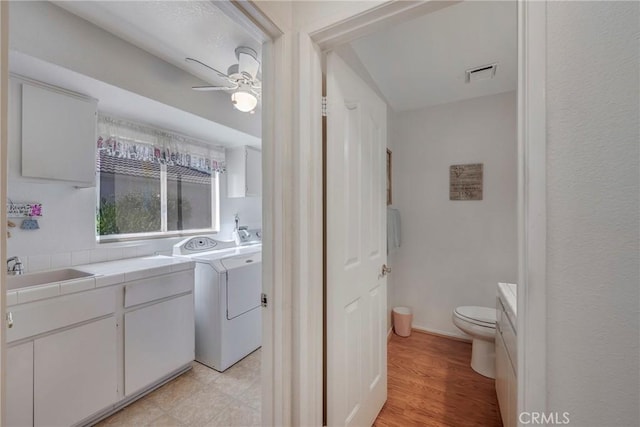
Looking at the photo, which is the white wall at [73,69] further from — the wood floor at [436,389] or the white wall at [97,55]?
the wood floor at [436,389]

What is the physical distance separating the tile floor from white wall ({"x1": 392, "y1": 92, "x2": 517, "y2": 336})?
1784 mm

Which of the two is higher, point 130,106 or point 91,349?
point 130,106

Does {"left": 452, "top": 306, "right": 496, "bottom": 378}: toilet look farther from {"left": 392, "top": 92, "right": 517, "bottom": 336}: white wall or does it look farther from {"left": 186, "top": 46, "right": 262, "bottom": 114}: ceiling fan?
{"left": 186, "top": 46, "right": 262, "bottom": 114}: ceiling fan

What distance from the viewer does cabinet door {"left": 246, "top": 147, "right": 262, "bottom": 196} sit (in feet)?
10.1

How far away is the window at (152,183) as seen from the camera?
222cm

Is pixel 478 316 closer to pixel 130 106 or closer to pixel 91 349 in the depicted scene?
pixel 91 349

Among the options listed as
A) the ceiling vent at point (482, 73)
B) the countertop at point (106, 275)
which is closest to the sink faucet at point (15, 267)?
the countertop at point (106, 275)

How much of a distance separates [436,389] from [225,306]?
1687mm

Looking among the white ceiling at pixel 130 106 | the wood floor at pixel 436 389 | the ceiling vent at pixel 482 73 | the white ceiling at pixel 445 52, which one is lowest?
the wood floor at pixel 436 389

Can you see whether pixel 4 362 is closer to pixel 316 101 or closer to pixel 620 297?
pixel 316 101

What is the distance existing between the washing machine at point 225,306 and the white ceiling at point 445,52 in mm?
1904

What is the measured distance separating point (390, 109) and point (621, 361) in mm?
2585

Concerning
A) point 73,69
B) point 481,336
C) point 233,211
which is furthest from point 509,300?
point 233,211

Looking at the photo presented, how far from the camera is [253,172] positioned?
3158 mm
